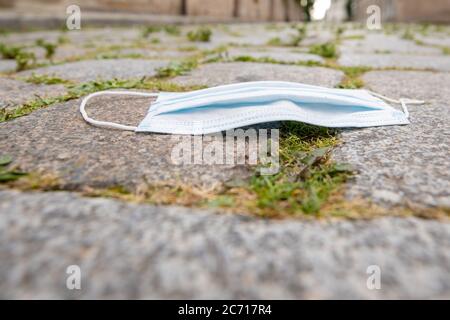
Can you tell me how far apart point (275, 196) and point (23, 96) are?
44.3 inches

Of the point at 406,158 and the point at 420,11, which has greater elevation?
the point at 420,11

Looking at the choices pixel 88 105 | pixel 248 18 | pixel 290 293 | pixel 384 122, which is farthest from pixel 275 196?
pixel 248 18

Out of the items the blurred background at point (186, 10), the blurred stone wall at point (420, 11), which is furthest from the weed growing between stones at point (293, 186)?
the blurred stone wall at point (420, 11)

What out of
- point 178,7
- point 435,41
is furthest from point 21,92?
point 178,7

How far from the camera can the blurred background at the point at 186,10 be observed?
504 cm

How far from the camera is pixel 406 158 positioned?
0.75 metres

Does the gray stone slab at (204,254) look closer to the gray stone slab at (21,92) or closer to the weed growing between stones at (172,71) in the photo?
the gray stone slab at (21,92)

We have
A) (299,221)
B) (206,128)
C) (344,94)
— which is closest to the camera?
(299,221)

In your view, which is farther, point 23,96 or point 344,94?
point 23,96

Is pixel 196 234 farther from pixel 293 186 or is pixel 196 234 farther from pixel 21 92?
pixel 21 92

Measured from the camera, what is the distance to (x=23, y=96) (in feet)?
4.23

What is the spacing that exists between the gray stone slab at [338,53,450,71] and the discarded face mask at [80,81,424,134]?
114 centimetres

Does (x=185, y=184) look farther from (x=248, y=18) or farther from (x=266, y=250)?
(x=248, y=18)

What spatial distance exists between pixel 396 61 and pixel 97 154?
6.90ft
